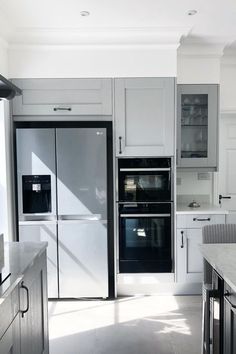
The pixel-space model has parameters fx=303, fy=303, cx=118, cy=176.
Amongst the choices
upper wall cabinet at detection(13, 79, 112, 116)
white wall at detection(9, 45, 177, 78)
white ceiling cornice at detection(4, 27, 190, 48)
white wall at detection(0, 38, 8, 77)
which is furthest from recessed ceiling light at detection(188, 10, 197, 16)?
white wall at detection(0, 38, 8, 77)

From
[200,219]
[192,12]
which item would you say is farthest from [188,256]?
[192,12]

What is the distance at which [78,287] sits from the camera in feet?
10.2

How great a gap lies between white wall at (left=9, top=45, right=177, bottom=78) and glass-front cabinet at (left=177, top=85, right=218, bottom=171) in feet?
1.47

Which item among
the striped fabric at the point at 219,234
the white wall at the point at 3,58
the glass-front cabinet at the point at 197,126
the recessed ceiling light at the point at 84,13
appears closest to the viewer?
the striped fabric at the point at 219,234

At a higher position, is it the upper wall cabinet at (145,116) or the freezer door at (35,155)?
the upper wall cabinet at (145,116)

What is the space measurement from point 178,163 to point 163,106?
66cm

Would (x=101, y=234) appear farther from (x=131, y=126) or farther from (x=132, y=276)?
(x=131, y=126)

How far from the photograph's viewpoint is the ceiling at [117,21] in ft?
8.13

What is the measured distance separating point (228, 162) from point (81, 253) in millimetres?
2187

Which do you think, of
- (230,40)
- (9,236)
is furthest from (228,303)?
(230,40)

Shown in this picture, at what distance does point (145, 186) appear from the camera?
3.15m

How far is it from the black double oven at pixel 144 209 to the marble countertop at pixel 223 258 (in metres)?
1.07

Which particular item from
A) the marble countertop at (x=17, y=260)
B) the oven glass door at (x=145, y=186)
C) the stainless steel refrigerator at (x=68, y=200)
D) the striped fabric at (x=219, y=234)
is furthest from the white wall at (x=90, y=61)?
the marble countertop at (x=17, y=260)

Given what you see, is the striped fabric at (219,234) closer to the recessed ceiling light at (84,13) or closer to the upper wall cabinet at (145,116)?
the upper wall cabinet at (145,116)
